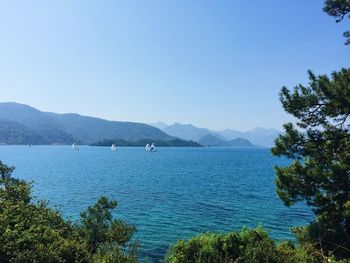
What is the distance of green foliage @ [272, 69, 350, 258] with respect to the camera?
64.0ft

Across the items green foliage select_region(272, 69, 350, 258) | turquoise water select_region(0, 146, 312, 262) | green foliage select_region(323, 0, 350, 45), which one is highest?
green foliage select_region(323, 0, 350, 45)

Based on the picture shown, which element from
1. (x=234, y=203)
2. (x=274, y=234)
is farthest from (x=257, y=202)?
(x=274, y=234)

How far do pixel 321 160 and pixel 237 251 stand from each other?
788cm

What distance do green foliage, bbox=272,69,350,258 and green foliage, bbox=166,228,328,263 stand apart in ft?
11.6

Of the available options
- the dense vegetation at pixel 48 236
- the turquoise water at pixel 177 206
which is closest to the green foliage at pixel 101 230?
the dense vegetation at pixel 48 236

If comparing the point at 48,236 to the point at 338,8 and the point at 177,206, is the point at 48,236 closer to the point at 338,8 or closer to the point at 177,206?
the point at 338,8

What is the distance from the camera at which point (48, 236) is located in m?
15.5

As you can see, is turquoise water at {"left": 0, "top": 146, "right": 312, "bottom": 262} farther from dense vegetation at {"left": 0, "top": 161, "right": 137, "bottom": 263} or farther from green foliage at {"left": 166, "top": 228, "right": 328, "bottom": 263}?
green foliage at {"left": 166, "top": 228, "right": 328, "bottom": 263}

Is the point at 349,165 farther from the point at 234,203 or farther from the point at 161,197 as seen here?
the point at 161,197

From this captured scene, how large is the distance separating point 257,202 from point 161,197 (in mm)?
17966

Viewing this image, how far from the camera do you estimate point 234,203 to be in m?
61.8

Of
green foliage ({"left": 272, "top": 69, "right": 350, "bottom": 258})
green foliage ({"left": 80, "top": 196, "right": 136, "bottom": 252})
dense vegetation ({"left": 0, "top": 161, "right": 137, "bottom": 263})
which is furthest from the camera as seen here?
green foliage ({"left": 80, "top": 196, "right": 136, "bottom": 252})

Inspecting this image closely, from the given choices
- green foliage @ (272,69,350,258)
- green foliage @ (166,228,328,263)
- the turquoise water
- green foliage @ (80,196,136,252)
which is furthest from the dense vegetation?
green foliage @ (272,69,350,258)

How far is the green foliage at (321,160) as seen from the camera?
19516 millimetres
